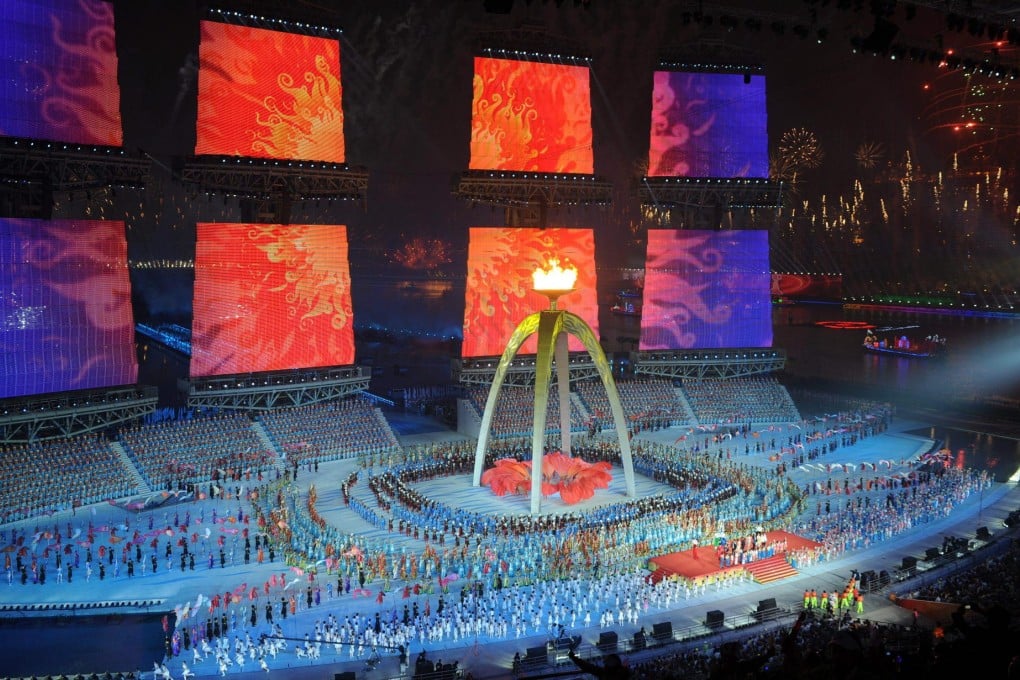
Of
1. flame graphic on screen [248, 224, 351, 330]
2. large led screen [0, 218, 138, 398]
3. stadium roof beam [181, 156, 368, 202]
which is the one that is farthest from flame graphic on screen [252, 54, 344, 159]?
large led screen [0, 218, 138, 398]

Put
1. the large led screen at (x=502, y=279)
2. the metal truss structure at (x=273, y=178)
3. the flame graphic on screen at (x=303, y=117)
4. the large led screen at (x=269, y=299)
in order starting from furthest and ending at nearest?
the large led screen at (x=502, y=279)
the flame graphic on screen at (x=303, y=117)
the large led screen at (x=269, y=299)
the metal truss structure at (x=273, y=178)

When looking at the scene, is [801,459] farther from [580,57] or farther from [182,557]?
[182,557]

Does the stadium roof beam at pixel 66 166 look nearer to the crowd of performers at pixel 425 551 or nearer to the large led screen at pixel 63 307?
the large led screen at pixel 63 307

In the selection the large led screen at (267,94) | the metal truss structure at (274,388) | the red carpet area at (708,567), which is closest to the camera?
the red carpet area at (708,567)

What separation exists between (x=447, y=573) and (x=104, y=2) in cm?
2685

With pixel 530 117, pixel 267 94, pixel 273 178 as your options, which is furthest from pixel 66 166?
pixel 530 117

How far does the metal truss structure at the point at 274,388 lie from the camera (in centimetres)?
4062

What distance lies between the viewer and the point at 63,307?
36.2 m

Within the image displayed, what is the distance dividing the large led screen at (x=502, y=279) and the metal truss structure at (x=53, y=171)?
16358 millimetres

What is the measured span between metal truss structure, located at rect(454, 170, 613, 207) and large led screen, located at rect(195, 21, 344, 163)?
721 centimetres

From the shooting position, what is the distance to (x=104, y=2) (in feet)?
121

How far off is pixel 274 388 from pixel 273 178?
31.4ft

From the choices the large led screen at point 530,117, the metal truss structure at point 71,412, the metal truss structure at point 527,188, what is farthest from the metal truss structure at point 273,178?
the metal truss structure at point 71,412

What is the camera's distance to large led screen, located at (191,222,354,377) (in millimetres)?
40469
